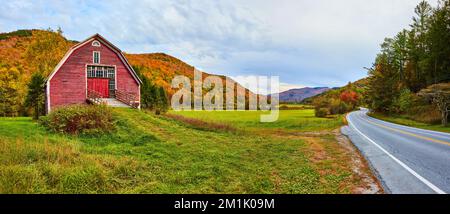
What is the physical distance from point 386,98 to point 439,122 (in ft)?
80.8

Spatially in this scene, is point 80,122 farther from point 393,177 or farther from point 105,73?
point 393,177

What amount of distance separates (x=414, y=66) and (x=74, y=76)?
66.1 metres

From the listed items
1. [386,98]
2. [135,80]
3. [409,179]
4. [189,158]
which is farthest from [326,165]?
[386,98]

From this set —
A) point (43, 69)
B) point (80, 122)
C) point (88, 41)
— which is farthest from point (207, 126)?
point (43, 69)

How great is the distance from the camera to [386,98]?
57.9 metres

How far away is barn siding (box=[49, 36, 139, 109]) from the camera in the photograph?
23500mm

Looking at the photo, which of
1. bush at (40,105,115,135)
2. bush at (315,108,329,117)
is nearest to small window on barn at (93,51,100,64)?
bush at (40,105,115,135)

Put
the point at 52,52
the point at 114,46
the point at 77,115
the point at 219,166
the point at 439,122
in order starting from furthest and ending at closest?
1. the point at 439,122
2. the point at 52,52
3. the point at 114,46
4. the point at 77,115
5. the point at 219,166

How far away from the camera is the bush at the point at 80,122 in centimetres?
1493

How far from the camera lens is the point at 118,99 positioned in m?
26.3

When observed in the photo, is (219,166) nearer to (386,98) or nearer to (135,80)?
(135,80)

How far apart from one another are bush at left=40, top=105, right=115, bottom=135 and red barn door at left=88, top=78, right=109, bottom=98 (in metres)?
8.86

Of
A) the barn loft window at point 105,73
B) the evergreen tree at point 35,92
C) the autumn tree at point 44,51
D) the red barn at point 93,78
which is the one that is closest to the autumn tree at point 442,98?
the red barn at point 93,78

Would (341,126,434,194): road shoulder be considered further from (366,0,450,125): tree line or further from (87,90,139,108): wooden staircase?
(366,0,450,125): tree line
